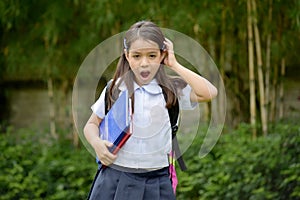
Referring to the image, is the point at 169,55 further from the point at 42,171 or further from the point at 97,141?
the point at 42,171

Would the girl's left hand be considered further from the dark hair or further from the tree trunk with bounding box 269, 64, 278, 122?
the tree trunk with bounding box 269, 64, 278, 122

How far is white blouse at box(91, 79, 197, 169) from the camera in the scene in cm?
228

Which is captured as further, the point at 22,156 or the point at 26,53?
the point at 26,53

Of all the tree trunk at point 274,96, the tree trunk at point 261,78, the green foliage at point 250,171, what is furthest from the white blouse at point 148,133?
the tree trunk at point 274,96

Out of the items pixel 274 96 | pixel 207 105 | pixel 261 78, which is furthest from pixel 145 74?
pixel 274 96

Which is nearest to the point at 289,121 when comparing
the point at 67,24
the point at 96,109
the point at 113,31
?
the point at 113,31

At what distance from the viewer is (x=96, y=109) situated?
7.80 feet

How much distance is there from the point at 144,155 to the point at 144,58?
0.31m

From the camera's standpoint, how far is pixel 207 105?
5117 millimetres

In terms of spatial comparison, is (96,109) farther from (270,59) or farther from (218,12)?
(270,59)

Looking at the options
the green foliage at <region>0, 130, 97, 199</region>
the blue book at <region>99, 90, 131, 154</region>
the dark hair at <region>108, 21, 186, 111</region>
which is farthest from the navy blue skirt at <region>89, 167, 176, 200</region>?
the green foliage at <region>0, 130, 97, 199</region>

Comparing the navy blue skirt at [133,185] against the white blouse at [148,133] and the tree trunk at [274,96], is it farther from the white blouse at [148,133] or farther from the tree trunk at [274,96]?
the tree trunk at [274,96]

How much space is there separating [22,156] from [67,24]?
1.32 metres

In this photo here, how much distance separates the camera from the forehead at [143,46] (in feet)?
7.38
